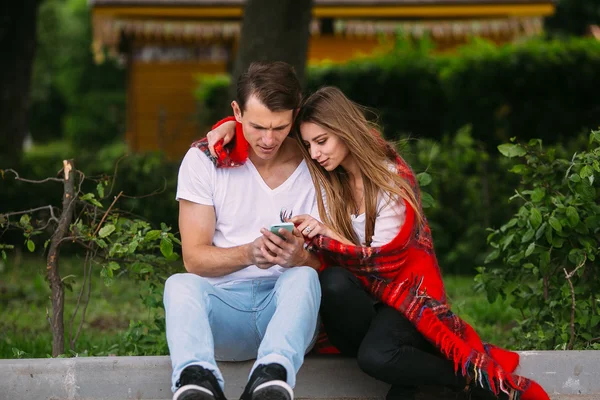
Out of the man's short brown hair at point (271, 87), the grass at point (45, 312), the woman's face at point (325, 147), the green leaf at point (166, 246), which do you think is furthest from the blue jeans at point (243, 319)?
the grass at point (45, 312)

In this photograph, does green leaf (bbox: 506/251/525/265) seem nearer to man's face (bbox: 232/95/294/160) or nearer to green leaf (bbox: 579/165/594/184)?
green leaf (bbox: 579/165/594/184)

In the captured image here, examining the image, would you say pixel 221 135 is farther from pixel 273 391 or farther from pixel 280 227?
pixel 273 391

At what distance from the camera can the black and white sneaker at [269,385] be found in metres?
3.19

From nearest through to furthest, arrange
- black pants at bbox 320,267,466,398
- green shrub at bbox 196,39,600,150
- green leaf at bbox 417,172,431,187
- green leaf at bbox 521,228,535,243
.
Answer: black pants at bbox 320,267,466,398
green leaf at bbox 521,228,535,243
green leaf at bbox 417,172,431,187
green shrub at bbox 196,39,600,150

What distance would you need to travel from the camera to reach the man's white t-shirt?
154 inches

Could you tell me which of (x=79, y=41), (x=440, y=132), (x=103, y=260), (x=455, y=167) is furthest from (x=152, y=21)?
(x=79, y=41)

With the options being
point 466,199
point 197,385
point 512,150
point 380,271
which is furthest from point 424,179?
point 466,199

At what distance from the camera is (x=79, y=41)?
1282 inches

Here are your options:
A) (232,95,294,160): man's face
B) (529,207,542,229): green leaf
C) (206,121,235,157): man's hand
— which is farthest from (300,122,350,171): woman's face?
(529,207,542,229): green leaf

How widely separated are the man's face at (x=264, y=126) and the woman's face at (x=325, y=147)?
4.3 inches

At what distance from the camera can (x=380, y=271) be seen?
12.3ft

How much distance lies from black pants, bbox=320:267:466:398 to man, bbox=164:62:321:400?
0.10m

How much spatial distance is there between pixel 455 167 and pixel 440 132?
382cm

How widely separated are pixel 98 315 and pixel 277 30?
114 inches
